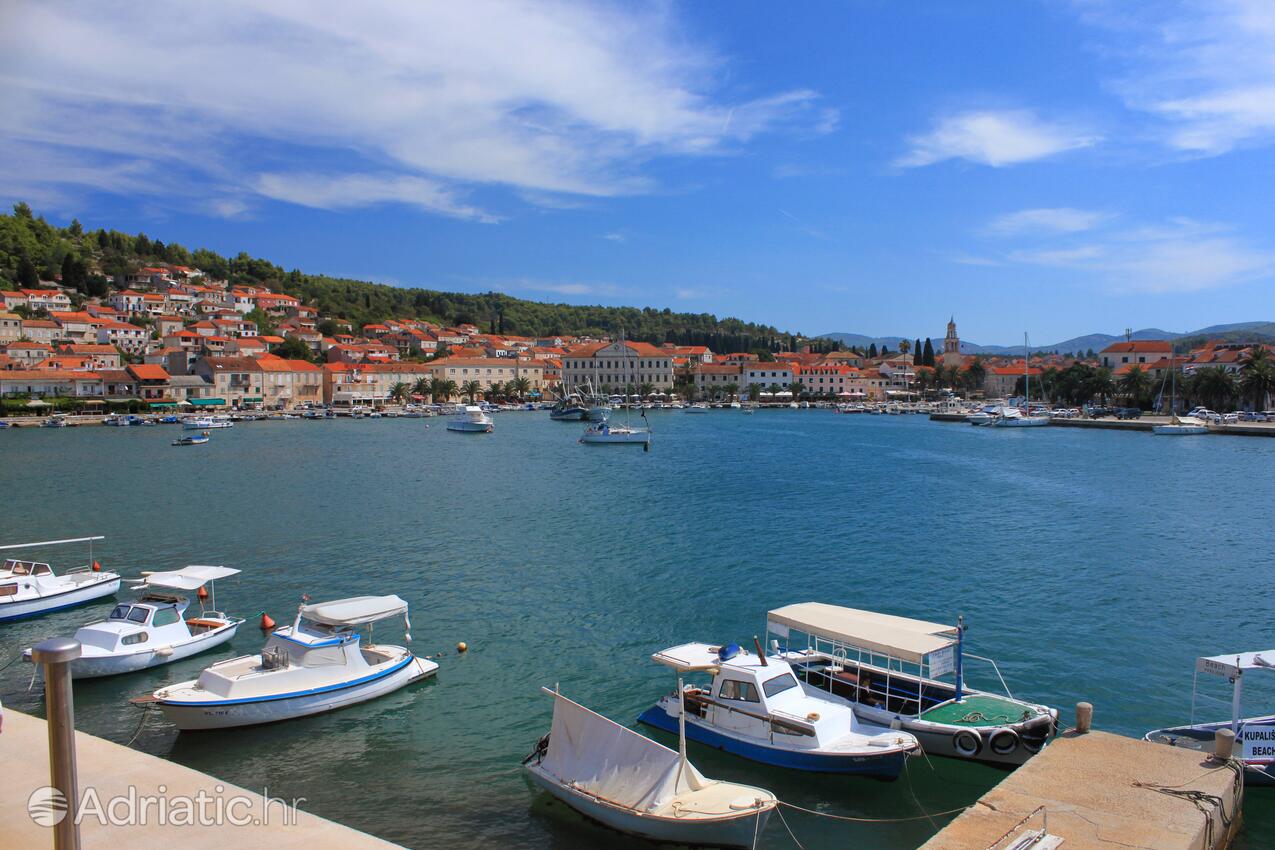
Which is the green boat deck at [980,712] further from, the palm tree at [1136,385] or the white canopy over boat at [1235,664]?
the palm tree at [1136,385]

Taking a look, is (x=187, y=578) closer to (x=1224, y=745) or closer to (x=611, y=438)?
(x=1224, y=745)

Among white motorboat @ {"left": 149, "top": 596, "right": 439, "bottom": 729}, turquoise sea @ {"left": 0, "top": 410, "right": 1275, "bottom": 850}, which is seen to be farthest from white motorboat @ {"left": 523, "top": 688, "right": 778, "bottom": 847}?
white motorboat @ {"left": 149, "top": 596, "right": 439, "bottom": 729}

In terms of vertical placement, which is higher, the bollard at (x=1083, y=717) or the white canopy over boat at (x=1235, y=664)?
the white canopy over boat at (x=1235, y=664)

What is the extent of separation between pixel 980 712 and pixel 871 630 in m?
1.65

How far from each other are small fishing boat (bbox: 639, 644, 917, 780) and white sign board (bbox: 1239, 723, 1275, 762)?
12.5ft

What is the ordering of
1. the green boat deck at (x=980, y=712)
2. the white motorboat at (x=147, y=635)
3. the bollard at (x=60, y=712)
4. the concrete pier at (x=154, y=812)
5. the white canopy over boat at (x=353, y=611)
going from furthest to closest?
the white motorboat at (x=147, y=635), the white canopy over boat at (x=353, y=611), the green boat deck at (x=980, y=712), the concrete pier at (x=154, y=812), the bollard at (x=60, y=712)

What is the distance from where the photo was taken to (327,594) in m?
17.4

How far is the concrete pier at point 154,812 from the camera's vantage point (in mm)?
6570

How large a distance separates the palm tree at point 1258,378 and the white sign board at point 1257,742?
7994cm

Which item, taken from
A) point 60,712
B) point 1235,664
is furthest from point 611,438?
point 60,712

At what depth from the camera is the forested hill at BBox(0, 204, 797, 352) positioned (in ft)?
387

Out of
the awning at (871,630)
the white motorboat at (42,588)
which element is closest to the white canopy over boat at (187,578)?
the white motorboat at (42,588)

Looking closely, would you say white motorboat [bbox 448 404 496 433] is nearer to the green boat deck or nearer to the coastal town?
the coastal town

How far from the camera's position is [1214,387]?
76.9 m
